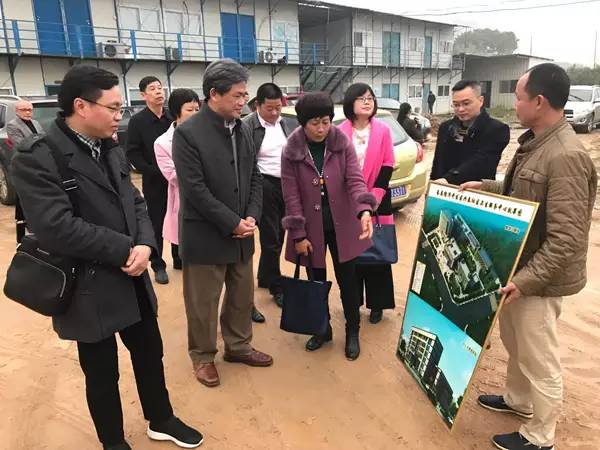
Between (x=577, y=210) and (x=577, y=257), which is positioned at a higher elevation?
(x=577, y=210)

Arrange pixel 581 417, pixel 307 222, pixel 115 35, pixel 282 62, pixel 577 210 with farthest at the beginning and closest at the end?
pixel 282 62
pixel 115 35
pixel 307 222
pixel 581 417
pixel 577 210

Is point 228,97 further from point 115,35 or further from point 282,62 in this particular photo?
point 282,62

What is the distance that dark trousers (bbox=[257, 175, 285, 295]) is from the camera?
3707mm

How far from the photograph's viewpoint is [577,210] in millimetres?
1791

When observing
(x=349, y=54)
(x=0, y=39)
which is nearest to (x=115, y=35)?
(x=0, y=39)

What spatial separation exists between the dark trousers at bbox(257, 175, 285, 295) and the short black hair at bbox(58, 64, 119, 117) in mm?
A: 1991

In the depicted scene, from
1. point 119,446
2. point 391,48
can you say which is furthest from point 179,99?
point 391,48

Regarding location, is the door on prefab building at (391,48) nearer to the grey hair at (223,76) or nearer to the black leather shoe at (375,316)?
the black leather shoe at (375,316)

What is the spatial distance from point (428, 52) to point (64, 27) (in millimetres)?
21821

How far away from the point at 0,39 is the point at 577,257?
1683 centimetres

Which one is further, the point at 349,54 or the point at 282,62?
the point at 349,54

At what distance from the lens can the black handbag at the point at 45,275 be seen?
1752mm

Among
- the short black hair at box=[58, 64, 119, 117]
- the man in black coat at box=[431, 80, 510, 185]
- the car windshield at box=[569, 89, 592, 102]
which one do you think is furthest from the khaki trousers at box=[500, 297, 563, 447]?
the car windshield at box=[569, 89, 592, 102]

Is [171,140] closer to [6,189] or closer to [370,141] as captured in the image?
[370,141]
